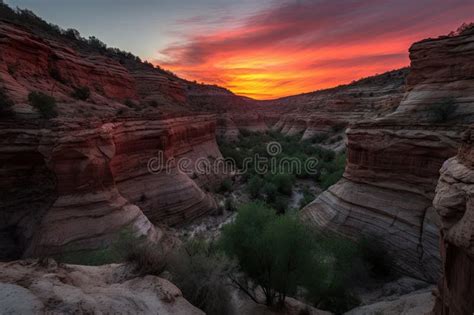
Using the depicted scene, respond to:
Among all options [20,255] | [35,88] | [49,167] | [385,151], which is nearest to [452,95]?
[385,151]

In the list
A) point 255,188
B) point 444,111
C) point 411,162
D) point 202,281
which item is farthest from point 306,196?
point 202,281

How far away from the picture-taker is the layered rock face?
805cm

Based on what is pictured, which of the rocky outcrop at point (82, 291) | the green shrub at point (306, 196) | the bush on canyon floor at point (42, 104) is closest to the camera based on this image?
the rocky outcrop at point (82, 291)

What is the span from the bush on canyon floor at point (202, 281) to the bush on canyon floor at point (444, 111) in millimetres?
8523

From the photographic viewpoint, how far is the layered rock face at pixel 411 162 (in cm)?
805

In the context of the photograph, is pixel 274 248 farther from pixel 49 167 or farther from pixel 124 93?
pixel 124 93

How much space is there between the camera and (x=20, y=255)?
816 cm

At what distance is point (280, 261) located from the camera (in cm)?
662

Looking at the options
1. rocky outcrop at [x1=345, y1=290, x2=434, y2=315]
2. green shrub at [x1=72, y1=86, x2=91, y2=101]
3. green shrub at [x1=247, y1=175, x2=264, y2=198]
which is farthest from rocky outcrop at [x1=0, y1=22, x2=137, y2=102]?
rocky outcrop at [x1=345, y1=290, x2=434, y2=315]

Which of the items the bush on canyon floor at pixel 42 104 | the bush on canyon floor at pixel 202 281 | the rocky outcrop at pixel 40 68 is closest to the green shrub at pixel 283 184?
the bush on canyon floor at pixel 202 281

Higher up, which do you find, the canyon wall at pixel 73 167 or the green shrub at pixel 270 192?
the canyon wall at pixel 73 167

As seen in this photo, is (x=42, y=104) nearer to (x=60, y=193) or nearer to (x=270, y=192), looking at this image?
(x=60, y=193)

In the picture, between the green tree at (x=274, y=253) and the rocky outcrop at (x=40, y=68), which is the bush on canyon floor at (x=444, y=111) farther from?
the rocky outcrop at (x=40, y=68)

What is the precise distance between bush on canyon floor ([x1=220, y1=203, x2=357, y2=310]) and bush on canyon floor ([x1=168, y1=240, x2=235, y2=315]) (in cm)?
106
